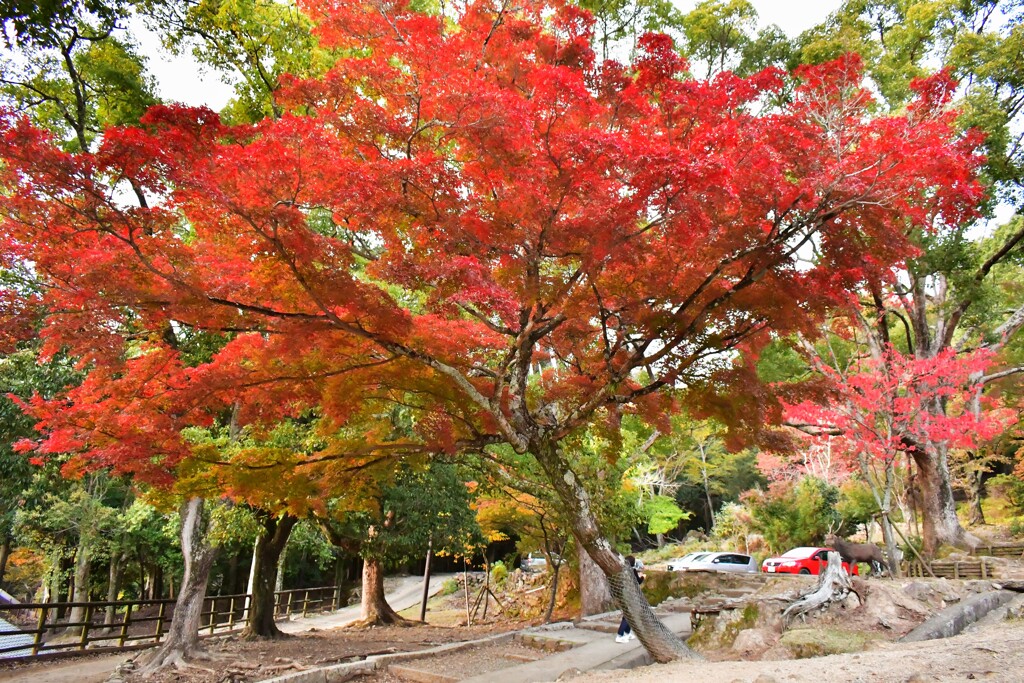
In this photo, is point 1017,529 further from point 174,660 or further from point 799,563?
point 174,660

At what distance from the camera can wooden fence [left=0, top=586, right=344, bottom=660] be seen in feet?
33.4

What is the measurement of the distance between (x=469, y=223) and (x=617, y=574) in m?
3.86

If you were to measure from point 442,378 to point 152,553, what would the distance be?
18.6 metres

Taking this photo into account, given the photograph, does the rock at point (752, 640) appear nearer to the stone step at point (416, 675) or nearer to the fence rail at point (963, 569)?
the stone step at point (416, 675)

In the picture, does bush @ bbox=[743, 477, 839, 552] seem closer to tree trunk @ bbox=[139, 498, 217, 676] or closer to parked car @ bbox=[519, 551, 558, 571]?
parked car @ bbox=[519, 551, 558, 571]

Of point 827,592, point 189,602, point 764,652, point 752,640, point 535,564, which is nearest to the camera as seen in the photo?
point 764,652

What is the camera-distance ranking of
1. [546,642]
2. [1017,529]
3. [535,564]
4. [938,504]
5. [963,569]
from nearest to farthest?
[546,642] → [963,569] → [938,504] → [1017,529] → [535,564]

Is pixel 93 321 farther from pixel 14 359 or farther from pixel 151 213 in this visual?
pixel 14 359

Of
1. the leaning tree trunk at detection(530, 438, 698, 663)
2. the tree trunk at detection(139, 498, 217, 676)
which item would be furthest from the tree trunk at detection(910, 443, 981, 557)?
the tree trunk at detection(139, 498, 217, 676)

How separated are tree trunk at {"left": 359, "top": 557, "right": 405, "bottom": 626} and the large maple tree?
8748 mm

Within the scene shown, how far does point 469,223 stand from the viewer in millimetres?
5469

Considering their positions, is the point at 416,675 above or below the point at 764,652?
below

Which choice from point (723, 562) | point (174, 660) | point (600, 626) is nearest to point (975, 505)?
point (723, 562)

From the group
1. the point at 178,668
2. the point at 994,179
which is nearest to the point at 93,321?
the point at 178,668
